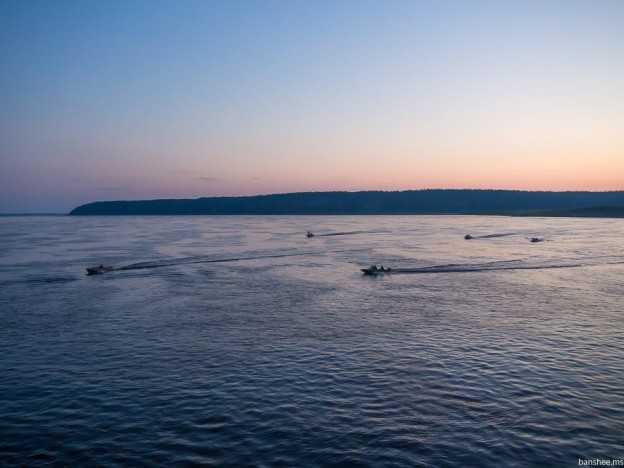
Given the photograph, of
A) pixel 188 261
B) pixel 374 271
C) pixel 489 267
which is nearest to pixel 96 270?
pixel 188 261

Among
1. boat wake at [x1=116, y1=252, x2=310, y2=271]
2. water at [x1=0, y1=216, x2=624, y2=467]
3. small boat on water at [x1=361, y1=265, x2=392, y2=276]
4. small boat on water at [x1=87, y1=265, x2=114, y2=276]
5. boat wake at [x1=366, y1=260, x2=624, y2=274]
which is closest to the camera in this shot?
water at [x1=0, y1=216, x2=624, y2=467]

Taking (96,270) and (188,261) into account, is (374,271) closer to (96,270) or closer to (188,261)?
(188,261)

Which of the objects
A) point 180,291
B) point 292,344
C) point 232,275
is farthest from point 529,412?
point 232,275

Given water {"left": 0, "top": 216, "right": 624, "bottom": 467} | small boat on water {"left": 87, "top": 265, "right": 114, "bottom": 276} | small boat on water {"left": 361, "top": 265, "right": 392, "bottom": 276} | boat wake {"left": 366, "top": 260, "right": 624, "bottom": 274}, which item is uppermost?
small boat on water {"left": 87, "top": 265, "right": 114, "bottom": 276}

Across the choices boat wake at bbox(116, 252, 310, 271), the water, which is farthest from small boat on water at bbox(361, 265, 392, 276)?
boat wake at bbox(116, 252, 310, 271)

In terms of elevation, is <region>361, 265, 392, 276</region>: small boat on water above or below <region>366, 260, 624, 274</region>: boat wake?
above

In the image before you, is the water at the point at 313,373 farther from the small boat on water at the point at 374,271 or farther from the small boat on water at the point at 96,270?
the small boat on water at the point at 96,270

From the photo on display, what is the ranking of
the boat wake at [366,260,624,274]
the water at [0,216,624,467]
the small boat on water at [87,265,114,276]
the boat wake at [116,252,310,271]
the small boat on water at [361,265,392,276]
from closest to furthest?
the water at [0,216,624,467]
the small boat on water at [361,265,392,276]
the small boat on water at [87,265,114,276]
the boat wake at [366,260,624,274]
the boat wake at [116,252,310,271]

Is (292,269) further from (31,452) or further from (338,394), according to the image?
(31,452)

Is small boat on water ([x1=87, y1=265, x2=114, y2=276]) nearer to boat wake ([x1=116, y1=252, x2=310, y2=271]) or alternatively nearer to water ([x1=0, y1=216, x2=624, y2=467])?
boat wake ([x1=116, y1=252, x2=310, y2=271])

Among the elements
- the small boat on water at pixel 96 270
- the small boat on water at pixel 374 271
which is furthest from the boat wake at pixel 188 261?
the small boat on water at pixel 374 271
